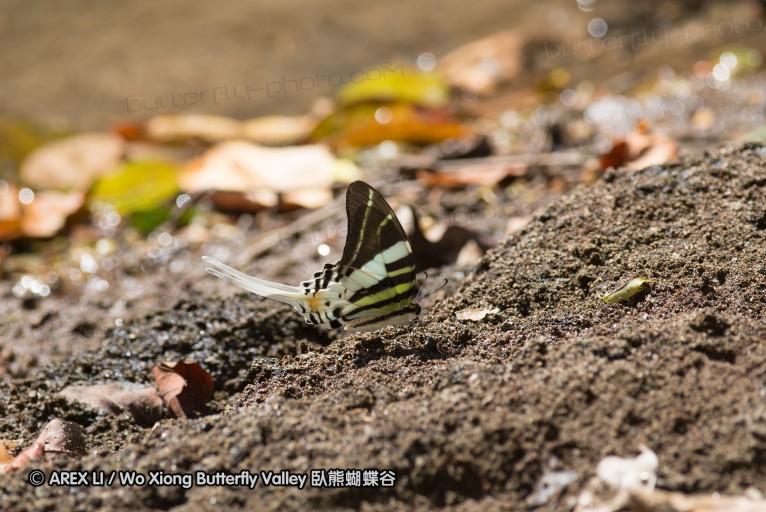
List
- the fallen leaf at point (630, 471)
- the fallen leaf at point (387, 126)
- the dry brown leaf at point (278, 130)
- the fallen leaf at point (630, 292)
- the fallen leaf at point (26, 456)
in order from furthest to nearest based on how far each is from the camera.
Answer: the dry brown leaf at point (278, 130) < the fallen leaf at point (387, 126) < the fallen leaf at point (630, 292) < the fallen leaf at point (26, 456) < the fallen leaf at point (630, 471)

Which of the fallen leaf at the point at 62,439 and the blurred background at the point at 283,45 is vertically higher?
the blurred background at the point at 283,45

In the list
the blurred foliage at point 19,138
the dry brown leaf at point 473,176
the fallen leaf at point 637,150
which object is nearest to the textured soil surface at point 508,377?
the fallen leaf at point 637,150

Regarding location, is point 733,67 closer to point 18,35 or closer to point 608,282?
point 608,282

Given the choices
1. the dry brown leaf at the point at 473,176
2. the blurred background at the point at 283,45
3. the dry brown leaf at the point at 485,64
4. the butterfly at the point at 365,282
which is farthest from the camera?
Result: the blurred background at the point at 283,45

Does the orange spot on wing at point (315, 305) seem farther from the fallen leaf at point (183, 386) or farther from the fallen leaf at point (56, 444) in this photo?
the fallen leaf at point (56, 444)

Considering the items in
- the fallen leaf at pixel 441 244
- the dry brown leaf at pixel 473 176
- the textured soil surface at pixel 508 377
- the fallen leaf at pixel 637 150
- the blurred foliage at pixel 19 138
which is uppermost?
the blurred foliage at pixel 19 138

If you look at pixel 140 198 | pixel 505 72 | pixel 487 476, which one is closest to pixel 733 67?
pixel 505 72

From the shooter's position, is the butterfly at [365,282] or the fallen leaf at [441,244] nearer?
the butterfly at [365,282]
